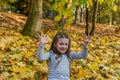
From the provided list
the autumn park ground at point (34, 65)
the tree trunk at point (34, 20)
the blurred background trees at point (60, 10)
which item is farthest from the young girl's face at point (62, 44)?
the tree trunk at point (34, 20)

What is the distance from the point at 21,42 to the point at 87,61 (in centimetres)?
192

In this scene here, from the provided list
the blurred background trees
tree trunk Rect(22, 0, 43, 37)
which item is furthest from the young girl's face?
tree trunk Rect(22, 0, 43, 37)

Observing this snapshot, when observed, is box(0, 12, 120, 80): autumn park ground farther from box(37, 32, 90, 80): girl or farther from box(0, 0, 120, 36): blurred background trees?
box(37, 32, 90, 80): girl

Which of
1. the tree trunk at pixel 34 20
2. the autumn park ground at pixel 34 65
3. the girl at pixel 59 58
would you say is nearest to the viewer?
the girl at pixel 59 58

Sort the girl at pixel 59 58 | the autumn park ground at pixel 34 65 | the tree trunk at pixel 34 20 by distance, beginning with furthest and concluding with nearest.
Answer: the tree trunk at pixel 34 20 → the autumn park ground at pixel 34 65 → the girl at pixel 59 58

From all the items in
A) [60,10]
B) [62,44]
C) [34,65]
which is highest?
[60,10]

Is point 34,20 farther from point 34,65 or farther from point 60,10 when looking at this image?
point 60,10

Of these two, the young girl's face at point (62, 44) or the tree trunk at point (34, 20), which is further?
the tree trunk at point (34, 20)

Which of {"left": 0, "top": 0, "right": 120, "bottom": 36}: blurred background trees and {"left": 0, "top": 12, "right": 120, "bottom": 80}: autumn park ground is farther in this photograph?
{"left": 0, "top": 12, "right": 120, "bottom": 80}: autumn park ground

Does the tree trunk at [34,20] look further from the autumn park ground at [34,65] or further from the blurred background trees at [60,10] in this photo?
the autumn park ground at [34,65]

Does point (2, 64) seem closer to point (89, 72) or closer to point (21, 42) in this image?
point (89, 72)

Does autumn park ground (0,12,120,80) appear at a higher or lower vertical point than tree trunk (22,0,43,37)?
lower

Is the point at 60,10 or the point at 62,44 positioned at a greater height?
the point at 60,10

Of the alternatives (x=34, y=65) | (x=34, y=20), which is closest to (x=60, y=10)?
(x=34, y=65)
